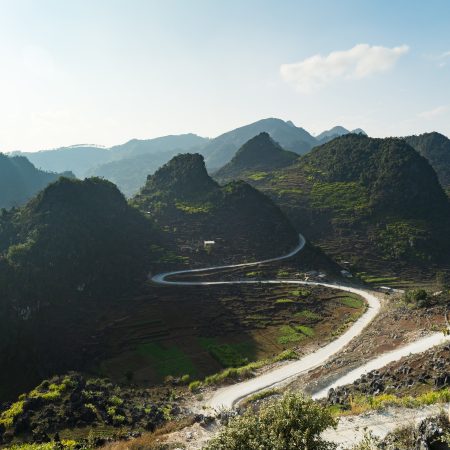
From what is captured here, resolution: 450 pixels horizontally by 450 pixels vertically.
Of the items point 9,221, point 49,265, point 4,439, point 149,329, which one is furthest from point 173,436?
point 9,221

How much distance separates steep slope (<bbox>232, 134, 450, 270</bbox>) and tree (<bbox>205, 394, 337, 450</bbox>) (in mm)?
117988

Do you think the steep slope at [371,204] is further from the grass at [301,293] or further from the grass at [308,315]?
the grass at [308,315]

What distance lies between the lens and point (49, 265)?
85000mm

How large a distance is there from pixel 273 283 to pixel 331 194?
281 feet

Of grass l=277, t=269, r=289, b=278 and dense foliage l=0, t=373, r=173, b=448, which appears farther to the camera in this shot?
grass l=277, t=269, r=289, b=278

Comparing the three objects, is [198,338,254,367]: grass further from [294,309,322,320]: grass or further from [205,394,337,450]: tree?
[205,394,337,450]: tree

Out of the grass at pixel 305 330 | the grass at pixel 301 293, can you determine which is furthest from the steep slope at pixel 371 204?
the grass at pixel 305 330

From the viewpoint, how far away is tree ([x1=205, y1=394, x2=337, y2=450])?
15750mm

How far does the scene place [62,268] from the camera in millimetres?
86438

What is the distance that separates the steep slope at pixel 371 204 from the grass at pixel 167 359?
80.0 metres

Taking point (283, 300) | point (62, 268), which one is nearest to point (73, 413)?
point (62, 268)

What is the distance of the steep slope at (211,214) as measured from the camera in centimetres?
11831

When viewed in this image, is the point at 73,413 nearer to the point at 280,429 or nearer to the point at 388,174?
the point at 280,429

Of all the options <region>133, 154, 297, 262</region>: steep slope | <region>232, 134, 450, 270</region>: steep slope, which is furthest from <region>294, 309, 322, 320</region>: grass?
<region>232, 134, 450, 270</region>: steep slope
